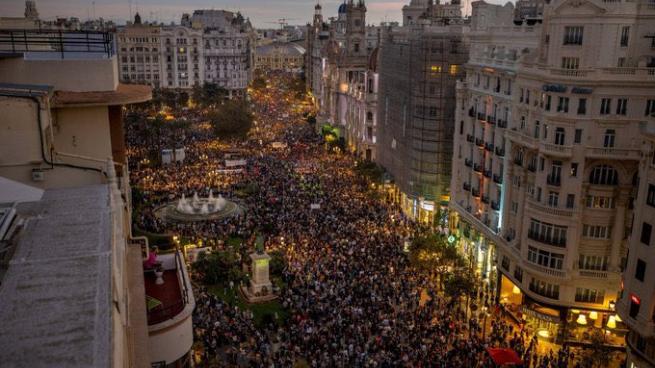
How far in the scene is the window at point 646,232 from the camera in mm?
24969

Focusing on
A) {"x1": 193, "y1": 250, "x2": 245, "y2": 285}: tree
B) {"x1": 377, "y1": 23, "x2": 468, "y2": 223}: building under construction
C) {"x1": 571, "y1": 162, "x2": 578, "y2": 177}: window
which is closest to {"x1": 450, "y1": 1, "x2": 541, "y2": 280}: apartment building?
{"x1": 377, "y1": 23, "x2": 468, "y2": 223}: building under construction

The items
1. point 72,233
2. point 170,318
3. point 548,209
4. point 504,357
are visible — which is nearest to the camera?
point 72,233

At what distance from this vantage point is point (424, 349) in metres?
28.6

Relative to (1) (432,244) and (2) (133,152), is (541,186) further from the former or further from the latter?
(2) (133,152)

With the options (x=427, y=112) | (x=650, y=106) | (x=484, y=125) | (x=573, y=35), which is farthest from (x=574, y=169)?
(x=427, y=112)

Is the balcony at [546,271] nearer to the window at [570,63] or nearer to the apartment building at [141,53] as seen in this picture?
the window at [570,63]

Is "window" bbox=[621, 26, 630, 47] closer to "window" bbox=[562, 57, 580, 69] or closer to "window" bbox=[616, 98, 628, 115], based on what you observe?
"window" bbox=[562, 57, 580, 69]

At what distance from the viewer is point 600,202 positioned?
32.2 meters

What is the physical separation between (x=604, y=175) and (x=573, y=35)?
25.4 ft

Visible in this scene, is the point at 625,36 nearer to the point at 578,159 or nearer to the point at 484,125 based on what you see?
the point at 578,159

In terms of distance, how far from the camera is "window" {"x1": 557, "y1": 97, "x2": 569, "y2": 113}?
105 feet

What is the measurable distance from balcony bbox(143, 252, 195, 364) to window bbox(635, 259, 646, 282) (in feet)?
64.4

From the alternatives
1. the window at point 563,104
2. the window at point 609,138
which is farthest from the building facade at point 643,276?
the window at point 563,104

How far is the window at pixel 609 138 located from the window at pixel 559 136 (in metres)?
2.02
